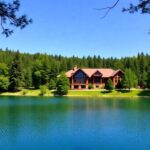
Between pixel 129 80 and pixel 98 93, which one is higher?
pixel 129 80

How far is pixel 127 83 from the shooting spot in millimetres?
93438

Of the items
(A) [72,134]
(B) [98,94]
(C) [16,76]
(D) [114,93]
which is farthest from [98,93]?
(A) [72,134]

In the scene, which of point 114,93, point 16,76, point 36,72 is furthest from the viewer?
point 36,72

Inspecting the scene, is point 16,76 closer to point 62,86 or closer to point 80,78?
point 62,86

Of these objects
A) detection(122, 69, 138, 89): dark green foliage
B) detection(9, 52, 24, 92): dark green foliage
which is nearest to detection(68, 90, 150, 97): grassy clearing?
detection(122, 69, 138, 89): dark green foliage

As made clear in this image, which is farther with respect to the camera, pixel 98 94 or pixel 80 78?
pixel 80 78

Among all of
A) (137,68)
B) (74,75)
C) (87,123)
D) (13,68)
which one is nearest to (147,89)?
(137,68)

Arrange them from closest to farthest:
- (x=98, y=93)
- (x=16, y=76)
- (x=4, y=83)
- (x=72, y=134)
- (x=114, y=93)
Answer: (x=72, y=134) → (x=114, y=93) → (x=98, y=93) → (x=4, y=83) → (x=16, y=76)

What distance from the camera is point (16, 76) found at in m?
95.5

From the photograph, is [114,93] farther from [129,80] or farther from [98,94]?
[129,80]

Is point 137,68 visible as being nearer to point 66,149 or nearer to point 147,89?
point 147,89

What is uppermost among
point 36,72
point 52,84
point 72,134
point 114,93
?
point 36,72

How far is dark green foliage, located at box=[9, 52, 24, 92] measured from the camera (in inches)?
3723

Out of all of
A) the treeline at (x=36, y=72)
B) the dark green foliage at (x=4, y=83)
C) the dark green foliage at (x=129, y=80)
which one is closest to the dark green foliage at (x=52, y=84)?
the treeline at (x=36, y=72)
